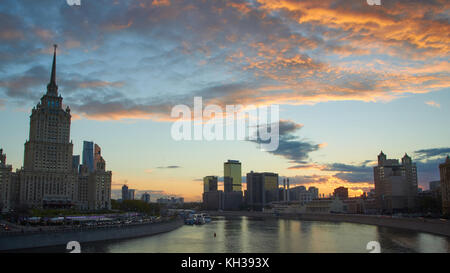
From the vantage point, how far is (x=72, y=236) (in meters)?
64.6

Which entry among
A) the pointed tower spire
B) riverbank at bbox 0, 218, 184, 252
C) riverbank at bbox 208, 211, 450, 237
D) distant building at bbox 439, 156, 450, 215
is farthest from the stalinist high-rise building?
distant building at bbox 439, 156, 450, 215

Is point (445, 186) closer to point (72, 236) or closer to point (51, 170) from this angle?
point (72, 236)

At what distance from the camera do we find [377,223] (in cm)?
12912

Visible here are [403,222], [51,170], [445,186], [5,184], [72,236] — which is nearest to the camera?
[72,236]

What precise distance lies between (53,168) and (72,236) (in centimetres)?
11020

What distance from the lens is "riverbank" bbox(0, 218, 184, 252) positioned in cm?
5517

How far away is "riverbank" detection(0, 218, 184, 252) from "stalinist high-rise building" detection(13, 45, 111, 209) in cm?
8286

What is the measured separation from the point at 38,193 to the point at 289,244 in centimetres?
12302

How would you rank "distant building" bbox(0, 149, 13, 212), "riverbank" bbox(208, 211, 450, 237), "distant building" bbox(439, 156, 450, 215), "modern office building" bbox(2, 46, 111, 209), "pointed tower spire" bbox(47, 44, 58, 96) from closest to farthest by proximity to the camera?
"riverbank" bbox(208, 211, 450, 237) → "distant building" bbox(0, 149, 13, 212) → "distant building" bbox(439, 156, 450, 215) → "modern office building" bbox(2, 46, 111, 209) → "pointed tower spire" bbox(47, 44, 58, 96)

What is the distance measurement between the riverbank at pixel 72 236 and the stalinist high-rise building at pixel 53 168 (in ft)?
272

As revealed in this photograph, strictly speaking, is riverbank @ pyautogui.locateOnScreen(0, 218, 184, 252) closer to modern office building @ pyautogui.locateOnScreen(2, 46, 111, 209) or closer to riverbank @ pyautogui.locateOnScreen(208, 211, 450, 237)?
riverbank @ pyautogui.locateOnScreen(208, 211, 450, 237)

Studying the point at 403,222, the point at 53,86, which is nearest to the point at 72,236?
the point at 403,222

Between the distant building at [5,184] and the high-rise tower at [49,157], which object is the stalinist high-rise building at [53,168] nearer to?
the high-rise tower at [49,157]
